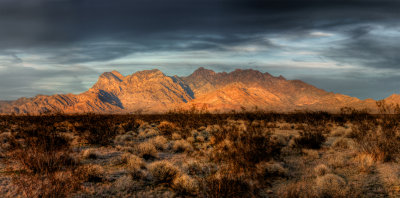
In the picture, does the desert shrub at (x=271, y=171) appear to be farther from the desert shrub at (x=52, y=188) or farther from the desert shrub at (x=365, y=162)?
the desert shrub at (x=52, y=188)

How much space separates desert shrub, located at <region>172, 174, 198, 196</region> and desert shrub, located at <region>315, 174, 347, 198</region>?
3.09 meters

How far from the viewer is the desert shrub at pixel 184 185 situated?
6398 millimetres

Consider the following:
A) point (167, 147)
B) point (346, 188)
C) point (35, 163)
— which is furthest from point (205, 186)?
point (167, 147)

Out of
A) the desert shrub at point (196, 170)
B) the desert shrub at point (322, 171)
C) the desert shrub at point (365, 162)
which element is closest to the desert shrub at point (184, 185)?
the desert shrub at point (196, 170)

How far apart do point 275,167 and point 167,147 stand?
7488 millimetres

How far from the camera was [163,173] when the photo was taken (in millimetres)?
7520

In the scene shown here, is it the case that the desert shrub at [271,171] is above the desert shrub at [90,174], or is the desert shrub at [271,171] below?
below

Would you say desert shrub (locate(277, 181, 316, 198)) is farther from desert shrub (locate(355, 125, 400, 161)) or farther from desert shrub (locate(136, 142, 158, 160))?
desert shrub (locate(136, 142, 158, 160))

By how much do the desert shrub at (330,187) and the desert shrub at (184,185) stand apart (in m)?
3.09

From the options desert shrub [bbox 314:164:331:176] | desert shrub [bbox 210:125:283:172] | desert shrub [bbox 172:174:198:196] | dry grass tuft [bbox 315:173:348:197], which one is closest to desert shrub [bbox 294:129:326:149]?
desert shrub [bbox 210:125:283:172]

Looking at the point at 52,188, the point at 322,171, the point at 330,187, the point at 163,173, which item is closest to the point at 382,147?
the point at 322,171

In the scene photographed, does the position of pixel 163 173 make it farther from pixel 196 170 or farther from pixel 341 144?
pixel 341 144

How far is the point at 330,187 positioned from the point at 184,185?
3.80 m

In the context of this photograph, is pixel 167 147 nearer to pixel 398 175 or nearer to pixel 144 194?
pixel 144 194
